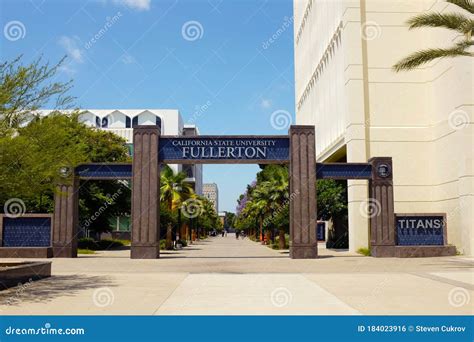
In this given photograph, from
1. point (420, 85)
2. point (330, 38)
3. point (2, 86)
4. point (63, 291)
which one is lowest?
point (63, 291)

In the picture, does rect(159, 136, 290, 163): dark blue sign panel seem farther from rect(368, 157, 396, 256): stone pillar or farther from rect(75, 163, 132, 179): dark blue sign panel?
rect(368, 157, 396, 256): stone pillar

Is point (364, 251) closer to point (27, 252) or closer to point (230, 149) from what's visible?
point (230, 149)

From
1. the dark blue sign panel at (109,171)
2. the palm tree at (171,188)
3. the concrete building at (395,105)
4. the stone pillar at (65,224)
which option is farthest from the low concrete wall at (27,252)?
the concrete building at (395,105)

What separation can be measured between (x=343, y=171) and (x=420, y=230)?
5710mm

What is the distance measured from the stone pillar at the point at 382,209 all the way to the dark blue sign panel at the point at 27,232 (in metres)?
19.2

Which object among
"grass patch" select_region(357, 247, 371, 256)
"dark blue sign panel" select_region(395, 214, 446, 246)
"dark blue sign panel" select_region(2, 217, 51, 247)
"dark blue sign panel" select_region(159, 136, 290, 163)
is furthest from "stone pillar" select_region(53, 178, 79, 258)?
"dark blue sign panel" select_region(395, 214, 446, 246)

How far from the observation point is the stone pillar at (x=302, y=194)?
2798cm

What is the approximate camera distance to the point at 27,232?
1189 inches
